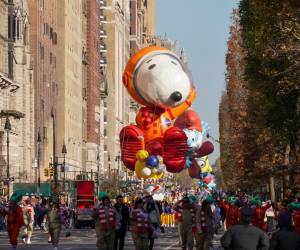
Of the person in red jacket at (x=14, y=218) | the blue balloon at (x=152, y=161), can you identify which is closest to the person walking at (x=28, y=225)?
the blue balloon at (x=152, y=161)

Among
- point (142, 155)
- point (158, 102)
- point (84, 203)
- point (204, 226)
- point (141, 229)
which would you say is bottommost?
point (141, 229)

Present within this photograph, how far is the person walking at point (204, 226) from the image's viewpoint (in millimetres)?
35281

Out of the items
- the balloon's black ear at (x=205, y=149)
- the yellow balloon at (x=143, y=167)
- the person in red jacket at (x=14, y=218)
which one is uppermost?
the balloon's black ear at (x=205, y=149)

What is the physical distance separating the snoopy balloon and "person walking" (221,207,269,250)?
2822 centimetres

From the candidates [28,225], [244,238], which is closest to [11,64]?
[28,225]

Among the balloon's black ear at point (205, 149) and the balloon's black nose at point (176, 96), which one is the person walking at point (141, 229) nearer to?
the balloon's black nose at point (176, 96)

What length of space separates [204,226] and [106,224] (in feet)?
9.21

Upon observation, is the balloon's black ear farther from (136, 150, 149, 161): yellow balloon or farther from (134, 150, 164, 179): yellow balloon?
(136, 150, 149, 161): yellow balloon

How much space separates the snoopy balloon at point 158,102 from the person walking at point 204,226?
40.3 ft

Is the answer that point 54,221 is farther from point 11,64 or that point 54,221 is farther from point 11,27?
point 11,27

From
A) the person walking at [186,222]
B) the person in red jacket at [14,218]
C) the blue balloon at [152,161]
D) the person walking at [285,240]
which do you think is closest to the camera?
the person walking at [285,240]

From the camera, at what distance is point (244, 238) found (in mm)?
18906

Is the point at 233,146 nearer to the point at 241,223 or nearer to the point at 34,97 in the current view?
the point at 34,97

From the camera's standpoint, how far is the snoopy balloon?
47.5 meters
